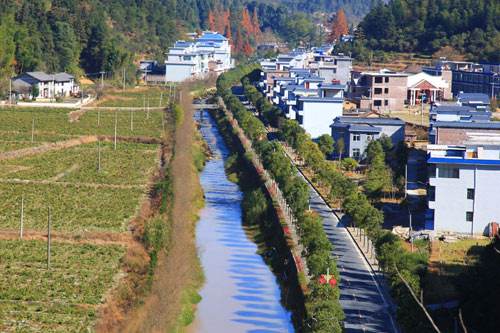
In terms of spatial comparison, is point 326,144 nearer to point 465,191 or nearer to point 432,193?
point 432,193

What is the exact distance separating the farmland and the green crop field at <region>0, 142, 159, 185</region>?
0.05 feet

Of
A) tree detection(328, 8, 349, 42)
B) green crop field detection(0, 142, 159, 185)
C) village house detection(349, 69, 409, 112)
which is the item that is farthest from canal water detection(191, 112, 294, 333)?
tree detection(328, 8, 349, 42)

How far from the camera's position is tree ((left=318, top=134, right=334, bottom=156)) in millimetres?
19297

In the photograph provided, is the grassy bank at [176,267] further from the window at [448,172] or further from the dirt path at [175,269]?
the window at [448,172]

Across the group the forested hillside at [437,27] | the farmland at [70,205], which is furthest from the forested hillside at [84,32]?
the forested hillside at [437,27]

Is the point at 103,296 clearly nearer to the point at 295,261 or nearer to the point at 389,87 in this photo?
the point at 295,261

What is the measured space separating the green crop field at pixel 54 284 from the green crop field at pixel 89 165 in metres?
4.85

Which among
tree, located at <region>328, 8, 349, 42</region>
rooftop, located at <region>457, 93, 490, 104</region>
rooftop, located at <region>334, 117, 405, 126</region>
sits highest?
tree, located at <region>328, 8, 349, 42</region>

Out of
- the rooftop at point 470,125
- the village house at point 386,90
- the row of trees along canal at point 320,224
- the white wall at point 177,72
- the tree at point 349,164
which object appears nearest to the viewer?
the row of trees along canal at point 320,224

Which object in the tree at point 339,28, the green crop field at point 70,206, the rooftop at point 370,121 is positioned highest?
the tree at point 339,28

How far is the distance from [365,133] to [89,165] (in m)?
5.00

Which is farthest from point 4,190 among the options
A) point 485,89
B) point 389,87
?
point 485,89

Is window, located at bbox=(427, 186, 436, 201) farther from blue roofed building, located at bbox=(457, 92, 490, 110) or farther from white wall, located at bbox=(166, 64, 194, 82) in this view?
white wall, located at bbox=(166, 64, 194, 82)

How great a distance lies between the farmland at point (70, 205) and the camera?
30.1 ft
